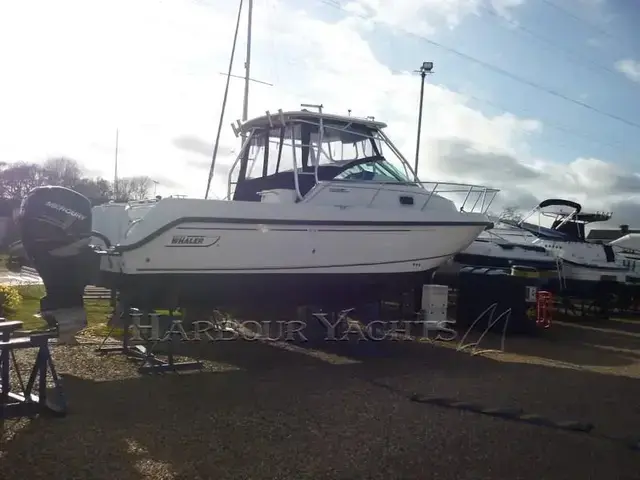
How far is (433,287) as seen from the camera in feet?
32.2

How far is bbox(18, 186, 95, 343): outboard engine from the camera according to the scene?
7074 mm

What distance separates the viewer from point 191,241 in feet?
25.8

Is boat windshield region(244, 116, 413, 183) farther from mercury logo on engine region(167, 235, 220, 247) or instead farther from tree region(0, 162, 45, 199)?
tree region(0, 162, 45, 199)

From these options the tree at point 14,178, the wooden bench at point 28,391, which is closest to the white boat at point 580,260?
the wooden bench at point 28,391

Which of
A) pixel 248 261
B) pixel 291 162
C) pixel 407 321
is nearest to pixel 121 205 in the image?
pixel 248 261

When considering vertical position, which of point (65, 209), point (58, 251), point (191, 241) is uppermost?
point (65, 209)

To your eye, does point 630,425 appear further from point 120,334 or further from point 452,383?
point 120,334

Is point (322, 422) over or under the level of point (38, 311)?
under

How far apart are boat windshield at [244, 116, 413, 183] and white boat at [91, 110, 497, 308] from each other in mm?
16

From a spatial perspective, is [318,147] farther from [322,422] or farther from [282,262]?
[322,422]


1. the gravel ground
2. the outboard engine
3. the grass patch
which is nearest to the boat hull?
the outboard engine

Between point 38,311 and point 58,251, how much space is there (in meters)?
5.00

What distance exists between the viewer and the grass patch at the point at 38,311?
399 inches

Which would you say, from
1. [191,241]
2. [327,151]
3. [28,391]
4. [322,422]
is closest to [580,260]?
[327,151]
